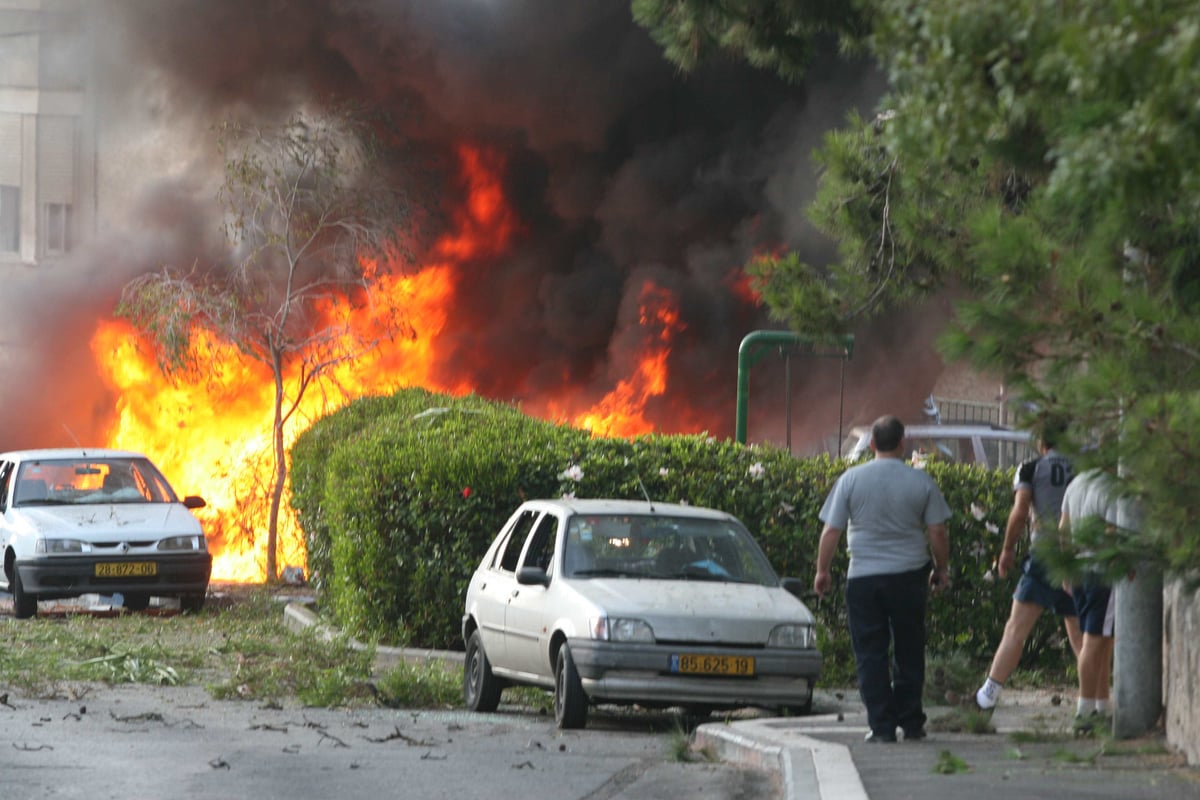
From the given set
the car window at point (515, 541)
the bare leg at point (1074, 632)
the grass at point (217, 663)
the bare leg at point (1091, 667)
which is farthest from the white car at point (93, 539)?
the bare leg at point (1091, 667)

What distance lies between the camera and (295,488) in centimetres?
1769

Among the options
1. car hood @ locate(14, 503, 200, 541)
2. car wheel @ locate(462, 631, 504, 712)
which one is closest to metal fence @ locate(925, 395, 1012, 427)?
car hood @ locate(14, 503, 200, 541)

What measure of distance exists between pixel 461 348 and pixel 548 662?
1508 cm

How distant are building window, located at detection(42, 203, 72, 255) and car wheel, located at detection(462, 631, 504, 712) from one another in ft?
62.7

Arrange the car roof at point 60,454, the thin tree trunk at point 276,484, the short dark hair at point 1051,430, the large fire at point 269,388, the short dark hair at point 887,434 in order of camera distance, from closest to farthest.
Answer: the short dark hair at point 1051,430 → the short dark hair at point 887,434 → the car roof at point 60,454 → the thin tree trunk at point 276,484 → the large fire at point 269,388

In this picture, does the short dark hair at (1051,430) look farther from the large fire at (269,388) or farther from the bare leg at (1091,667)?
the large fire at (269,388)

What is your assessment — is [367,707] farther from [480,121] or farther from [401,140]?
[480,121]

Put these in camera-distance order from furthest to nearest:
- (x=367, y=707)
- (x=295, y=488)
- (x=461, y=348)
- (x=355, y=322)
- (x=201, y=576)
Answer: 1. (x=461, y=348)
2. (x=355, y=322)
3. (x=295, y=488)
4. (x=201, y=576)
5. (x=367, y=707)

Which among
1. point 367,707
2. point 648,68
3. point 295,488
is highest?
point 648,68

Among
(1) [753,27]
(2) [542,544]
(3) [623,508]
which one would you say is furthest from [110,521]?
(1) [753,27]

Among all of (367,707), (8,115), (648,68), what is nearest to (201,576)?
(367,707)

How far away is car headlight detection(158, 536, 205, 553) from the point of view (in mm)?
16250

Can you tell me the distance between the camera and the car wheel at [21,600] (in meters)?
16.0

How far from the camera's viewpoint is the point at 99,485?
57.8ft
